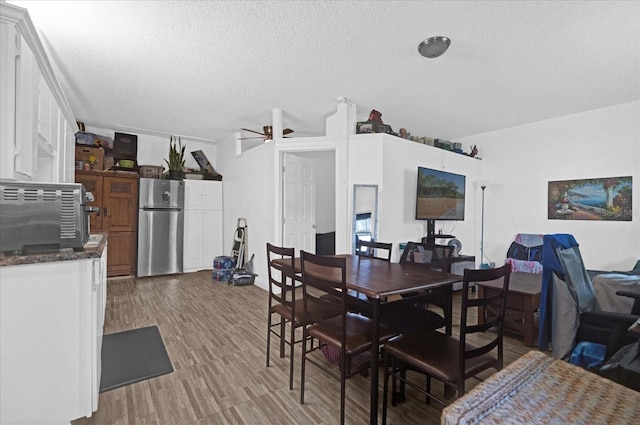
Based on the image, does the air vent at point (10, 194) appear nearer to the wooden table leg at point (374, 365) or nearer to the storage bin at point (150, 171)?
the wooden table leg at point (374, 365)

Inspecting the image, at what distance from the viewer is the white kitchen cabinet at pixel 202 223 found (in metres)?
5.62

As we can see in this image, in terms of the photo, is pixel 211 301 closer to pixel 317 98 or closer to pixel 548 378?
pixel 317 98

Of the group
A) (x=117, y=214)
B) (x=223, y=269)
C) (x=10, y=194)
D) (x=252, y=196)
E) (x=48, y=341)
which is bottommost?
(x=223, y=269)

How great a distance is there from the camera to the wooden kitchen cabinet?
482 centimetres

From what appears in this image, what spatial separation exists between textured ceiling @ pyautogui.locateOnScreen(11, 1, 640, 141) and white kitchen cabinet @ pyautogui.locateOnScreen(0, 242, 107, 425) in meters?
1.94

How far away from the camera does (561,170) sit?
4.59 metres

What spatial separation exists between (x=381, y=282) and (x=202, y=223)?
487cm

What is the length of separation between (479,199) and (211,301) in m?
5.11

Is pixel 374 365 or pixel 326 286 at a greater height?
pixel 326 286

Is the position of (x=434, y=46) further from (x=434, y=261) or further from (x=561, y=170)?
(x=561, y=170)

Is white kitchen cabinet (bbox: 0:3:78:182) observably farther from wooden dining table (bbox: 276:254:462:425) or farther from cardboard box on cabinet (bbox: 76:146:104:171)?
cardboard box on cabinet (bbox: 76:146:104:171)

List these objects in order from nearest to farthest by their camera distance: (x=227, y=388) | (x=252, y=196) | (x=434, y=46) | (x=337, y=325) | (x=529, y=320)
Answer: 1. (x=337, y=325)
2. (x=227, y=388)
3. (x=434, y=46)
4. (x=529, y=320)
5. (x=252, y=196)

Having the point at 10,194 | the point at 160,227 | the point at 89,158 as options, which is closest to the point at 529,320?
the point at 10,194

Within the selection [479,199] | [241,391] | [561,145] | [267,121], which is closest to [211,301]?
[241,391]
